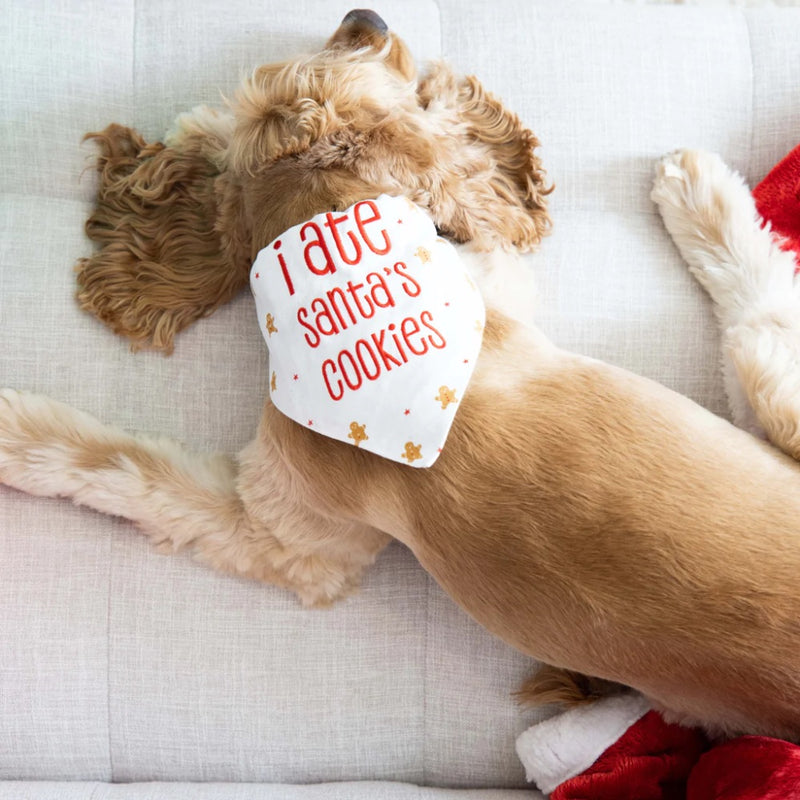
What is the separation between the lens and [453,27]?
1.84m

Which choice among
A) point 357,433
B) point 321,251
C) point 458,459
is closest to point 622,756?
point 458,459

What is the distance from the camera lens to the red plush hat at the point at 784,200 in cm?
177

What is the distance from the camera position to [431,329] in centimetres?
134

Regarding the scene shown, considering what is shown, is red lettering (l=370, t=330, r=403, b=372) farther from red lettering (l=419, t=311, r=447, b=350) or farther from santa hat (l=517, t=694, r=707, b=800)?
santa hat (l=517, t=694, r=707, b=800)

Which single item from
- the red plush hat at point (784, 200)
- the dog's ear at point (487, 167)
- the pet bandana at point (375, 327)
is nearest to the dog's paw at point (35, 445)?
the pet bandana at point (375, 327)

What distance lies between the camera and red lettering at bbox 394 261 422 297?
53.2 inches

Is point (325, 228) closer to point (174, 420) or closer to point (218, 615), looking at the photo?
point (174, 420)

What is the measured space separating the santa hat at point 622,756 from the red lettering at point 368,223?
0.95m

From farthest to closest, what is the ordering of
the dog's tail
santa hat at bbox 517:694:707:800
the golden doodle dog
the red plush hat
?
the red plush hat → the dog's tail → santa hat at bbox 517:694:707:800 → the golden doodle dog

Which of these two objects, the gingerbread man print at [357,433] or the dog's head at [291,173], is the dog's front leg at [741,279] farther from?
the gingerbread man print at [357,433]

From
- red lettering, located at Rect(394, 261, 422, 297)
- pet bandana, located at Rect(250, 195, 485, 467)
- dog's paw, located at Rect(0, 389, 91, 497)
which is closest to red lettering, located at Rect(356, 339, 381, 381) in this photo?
pet bandana, located at Rect(250, 195, 485, 467)

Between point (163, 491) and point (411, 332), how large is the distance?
619mm

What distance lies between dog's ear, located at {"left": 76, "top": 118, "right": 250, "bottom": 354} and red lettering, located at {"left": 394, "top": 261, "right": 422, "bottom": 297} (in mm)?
395

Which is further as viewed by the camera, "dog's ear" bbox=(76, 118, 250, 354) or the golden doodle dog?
"dog's ear" bbox=(76, 118, 250, 354)
